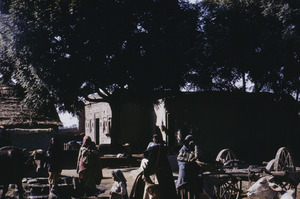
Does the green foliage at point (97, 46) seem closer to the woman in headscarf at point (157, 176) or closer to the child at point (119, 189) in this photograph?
the child at point (119, 189)

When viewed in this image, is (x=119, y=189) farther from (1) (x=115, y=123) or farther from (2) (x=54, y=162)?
(1) (x=115, y=123)

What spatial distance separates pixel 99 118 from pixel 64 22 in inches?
604

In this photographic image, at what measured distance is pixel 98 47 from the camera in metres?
20.2

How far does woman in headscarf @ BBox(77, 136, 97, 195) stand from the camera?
10.3m

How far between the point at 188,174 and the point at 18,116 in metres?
15.1

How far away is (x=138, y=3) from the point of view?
20.8 m

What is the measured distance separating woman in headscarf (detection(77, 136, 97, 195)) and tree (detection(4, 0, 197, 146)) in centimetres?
985

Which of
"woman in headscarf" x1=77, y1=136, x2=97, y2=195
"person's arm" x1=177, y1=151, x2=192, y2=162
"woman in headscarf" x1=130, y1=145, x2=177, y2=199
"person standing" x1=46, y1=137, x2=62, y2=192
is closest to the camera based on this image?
"woman in headscarf" x1=130, y1=145, x2=177, y2=199

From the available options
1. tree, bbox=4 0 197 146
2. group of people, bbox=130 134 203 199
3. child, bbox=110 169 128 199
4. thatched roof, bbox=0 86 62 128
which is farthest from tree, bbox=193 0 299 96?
group of people, bbox=130 134 203 199

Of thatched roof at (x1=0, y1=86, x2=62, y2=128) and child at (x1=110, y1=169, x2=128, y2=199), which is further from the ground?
thatched roof at (x1=0, y1=86, x2=62, y2=128)

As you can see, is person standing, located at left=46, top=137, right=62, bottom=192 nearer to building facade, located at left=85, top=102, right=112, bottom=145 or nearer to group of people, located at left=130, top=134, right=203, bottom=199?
group of people, located at left=130, top=134, right=203, bottom=199

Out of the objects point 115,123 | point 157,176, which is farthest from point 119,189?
point 115,123

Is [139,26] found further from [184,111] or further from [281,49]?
[281,49]

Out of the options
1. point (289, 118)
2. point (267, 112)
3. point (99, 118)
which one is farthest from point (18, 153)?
point (99, 118)
